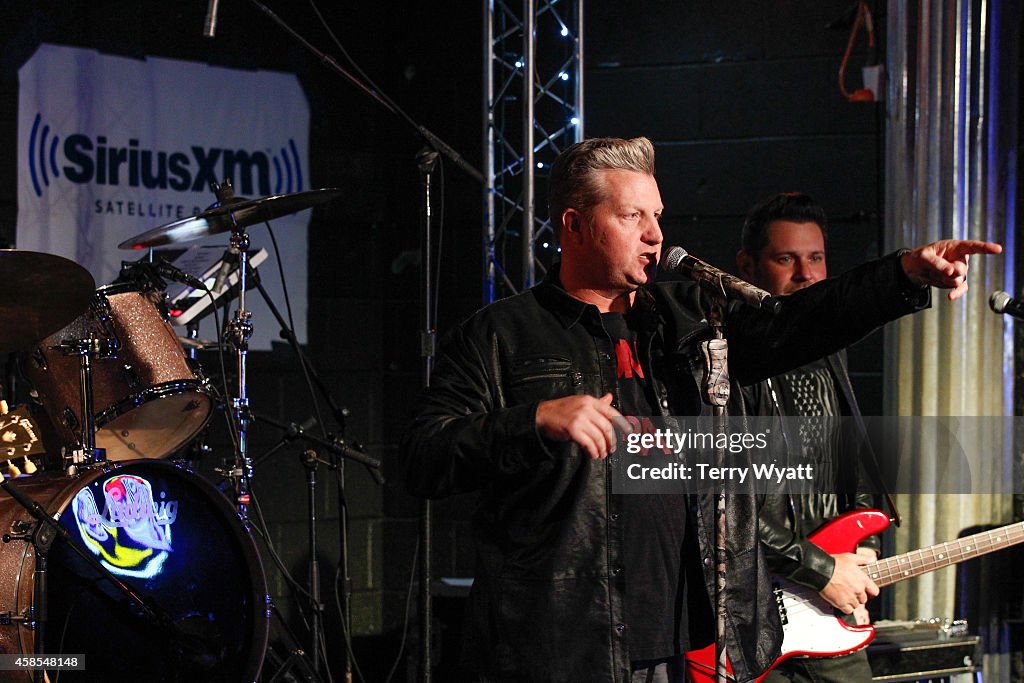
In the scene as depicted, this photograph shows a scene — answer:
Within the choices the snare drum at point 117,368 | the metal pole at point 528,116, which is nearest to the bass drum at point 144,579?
the snare drum at point 117,368

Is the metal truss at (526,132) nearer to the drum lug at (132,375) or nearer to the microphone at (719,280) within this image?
the drum lug at (132,375)

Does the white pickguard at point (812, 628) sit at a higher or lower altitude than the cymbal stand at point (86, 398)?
lower

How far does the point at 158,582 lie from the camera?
153 inches

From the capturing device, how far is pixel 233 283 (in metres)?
4.77

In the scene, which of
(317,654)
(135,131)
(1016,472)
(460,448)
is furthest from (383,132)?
(460,448)

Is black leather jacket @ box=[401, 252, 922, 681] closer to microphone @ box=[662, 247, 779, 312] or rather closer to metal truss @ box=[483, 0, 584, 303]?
microphone @ box=[662, 247, 779, 312]

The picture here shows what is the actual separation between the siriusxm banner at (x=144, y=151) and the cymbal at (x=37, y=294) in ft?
4.07

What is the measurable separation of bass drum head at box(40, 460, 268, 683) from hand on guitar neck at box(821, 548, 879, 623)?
193 cm

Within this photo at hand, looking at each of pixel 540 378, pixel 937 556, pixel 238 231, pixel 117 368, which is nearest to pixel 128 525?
pixel 117 368

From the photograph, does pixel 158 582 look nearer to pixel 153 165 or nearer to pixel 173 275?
pixel 173 275

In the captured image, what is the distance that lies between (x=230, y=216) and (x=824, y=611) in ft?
7.90

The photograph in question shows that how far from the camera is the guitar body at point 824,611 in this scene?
3.28 meters

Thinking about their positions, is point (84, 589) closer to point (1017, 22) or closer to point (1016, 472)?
point (1016, 472)

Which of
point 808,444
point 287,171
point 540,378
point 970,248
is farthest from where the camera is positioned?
point 287,171
